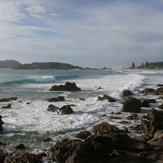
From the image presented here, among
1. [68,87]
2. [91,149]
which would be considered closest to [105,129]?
[91,149]

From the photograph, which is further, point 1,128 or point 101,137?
point 1,128

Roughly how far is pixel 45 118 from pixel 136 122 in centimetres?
473

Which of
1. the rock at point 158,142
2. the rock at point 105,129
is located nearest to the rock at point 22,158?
the rock at point 105,129

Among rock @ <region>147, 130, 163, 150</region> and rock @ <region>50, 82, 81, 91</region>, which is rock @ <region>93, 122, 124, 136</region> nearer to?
rock @ <region>147, 130, 163, 150</region>

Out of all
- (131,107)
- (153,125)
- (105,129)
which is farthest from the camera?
(131,107)

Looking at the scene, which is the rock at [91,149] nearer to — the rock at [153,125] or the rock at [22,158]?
the rock at [22,158]

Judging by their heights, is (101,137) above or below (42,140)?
above

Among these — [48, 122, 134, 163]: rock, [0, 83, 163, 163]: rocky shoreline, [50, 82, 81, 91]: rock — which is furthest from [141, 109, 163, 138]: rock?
[50, 82, 81, 91]: rock

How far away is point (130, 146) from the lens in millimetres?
6074

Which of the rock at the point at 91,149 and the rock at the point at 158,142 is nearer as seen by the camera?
the rock at the point at 91,149

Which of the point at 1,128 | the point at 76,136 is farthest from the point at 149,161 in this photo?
the point at 1,128

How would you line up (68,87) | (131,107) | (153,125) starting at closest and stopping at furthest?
(153,125)
(131,107)
(68,87)

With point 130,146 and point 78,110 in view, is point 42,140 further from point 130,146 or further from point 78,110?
point 78,110

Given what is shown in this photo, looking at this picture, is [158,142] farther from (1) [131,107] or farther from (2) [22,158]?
(1) [131,107]
